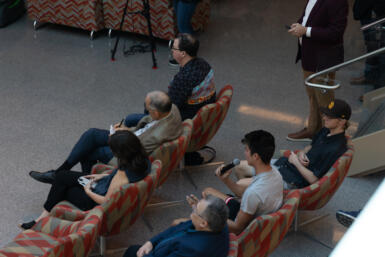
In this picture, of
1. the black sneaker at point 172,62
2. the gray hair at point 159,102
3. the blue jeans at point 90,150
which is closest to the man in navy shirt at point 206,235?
the gray hair at point 159,102

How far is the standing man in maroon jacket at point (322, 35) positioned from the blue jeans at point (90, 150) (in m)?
1.83

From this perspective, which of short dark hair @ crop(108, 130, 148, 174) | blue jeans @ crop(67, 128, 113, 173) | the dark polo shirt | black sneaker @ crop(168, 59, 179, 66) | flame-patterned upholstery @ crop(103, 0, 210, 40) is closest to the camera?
short dark hair @ crop(108, 130, 148, 174)

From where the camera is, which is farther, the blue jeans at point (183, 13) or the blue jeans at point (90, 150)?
the blue jeans at point (183, 13)

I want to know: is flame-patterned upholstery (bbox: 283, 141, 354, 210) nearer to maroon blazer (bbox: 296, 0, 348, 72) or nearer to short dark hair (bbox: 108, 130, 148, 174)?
short dark hair (bbox: 108, 130, 148, 174)

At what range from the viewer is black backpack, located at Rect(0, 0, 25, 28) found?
7.07 m

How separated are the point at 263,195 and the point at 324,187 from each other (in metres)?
0.46

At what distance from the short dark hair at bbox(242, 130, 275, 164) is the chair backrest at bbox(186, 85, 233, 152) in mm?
854

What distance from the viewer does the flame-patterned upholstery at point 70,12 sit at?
22.0ft

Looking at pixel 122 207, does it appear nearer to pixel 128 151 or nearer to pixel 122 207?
pixel 122 207

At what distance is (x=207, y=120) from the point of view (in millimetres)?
3814

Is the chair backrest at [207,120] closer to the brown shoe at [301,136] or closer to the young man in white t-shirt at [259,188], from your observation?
the young man in white t-shirt at [259,188]

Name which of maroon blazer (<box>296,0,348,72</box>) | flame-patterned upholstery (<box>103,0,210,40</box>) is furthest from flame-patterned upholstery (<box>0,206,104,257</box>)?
flame-patterned upholstery (<box>103,0,210,40</box>)

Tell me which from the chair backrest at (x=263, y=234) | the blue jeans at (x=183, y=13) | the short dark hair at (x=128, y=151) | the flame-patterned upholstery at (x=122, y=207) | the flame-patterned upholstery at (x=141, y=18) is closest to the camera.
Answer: the chair backrest at (x=263, y=234)

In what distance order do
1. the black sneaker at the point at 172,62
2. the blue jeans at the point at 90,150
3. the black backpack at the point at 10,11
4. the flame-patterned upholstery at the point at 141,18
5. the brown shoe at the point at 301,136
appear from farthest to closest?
the black backpack at the point at 10,11
the flame-patterned upholstery at the point at 141,18
the black sneaker at the point at 172,62
the brown shoe at the point at 301,136
the blue jeans at the point at 90,150
